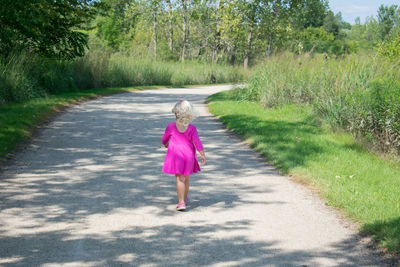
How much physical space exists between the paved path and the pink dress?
512 mm

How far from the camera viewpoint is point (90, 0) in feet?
56.8

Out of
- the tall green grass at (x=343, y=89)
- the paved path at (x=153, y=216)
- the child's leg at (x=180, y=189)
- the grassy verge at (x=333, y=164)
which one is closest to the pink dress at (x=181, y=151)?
the child's leg at (x=180, y=189)

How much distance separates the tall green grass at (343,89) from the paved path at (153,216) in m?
2.82

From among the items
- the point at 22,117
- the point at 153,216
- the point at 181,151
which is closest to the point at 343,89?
the point at 181,151

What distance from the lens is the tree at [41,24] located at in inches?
517

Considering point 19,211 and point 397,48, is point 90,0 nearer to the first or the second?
point 397,48

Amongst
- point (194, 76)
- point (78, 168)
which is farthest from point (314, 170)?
point (194, 76)

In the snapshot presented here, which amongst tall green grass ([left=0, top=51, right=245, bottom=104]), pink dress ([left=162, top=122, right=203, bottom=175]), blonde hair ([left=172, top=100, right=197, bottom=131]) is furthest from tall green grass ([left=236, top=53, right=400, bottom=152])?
tall green grass ([left=0, top=51, right=245, bottom=104])

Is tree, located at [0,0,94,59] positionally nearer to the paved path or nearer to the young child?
the paved path

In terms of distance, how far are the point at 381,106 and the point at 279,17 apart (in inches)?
1395

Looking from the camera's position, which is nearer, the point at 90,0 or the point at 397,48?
the point at 397,48

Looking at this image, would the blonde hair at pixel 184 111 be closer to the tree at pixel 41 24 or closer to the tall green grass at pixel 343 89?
the tall green grass at pixel 343 89

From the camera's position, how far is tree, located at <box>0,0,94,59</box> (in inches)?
517

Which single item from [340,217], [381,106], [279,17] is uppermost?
[279,17]
